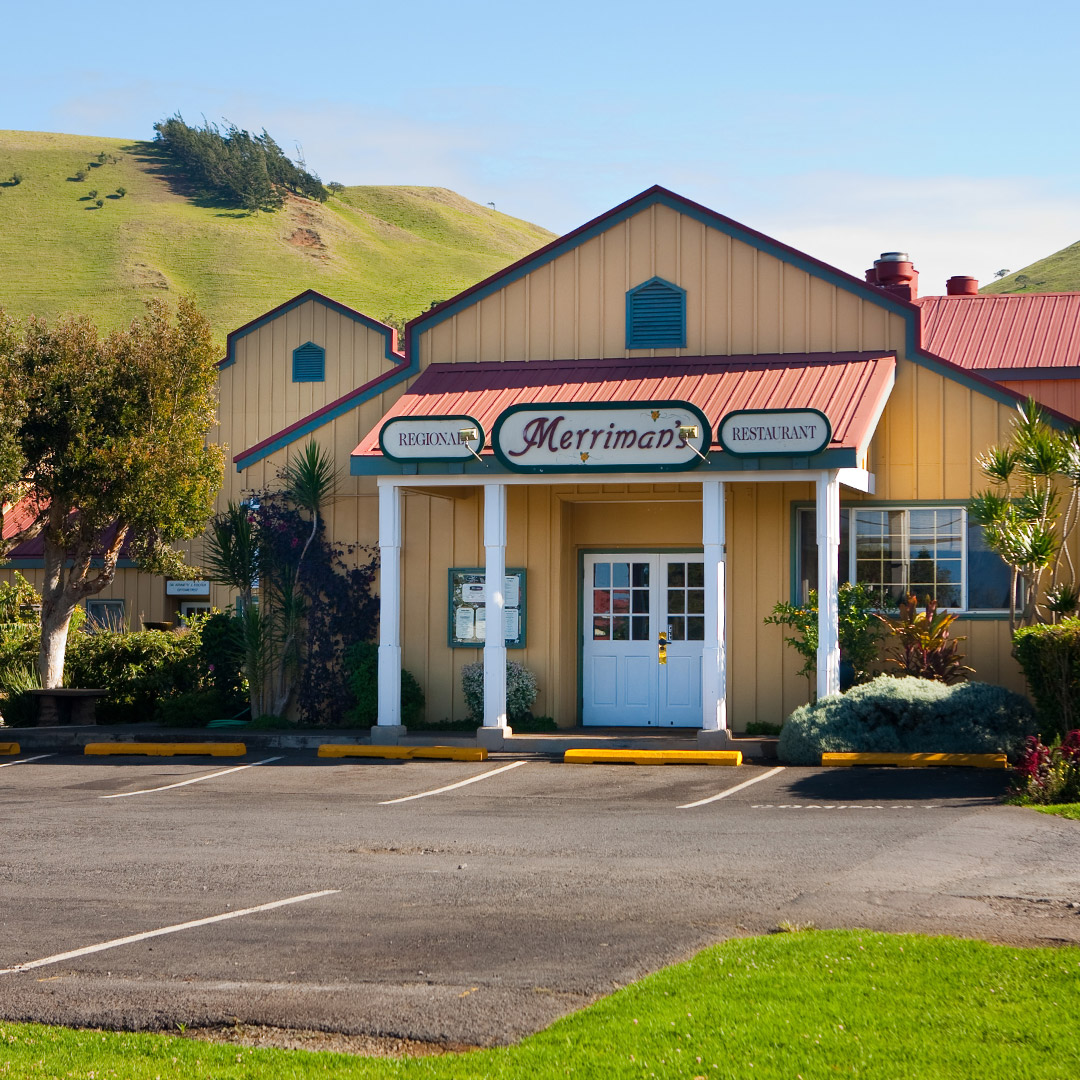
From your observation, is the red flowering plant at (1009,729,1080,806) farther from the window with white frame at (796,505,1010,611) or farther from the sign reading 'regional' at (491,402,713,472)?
the sign reading 'regional' at (491,402,713,472)

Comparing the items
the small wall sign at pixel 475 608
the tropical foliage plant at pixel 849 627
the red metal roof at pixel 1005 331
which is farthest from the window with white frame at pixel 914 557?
the red metal roof at pixel 1005 331

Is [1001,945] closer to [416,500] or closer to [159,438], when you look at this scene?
[416,500]

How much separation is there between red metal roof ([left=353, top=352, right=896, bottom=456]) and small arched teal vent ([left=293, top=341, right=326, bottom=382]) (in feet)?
43.5

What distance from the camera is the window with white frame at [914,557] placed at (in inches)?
667

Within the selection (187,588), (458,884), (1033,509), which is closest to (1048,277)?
(187,588)

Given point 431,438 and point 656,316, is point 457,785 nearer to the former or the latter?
point 431,438

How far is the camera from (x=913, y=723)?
49.4 ft

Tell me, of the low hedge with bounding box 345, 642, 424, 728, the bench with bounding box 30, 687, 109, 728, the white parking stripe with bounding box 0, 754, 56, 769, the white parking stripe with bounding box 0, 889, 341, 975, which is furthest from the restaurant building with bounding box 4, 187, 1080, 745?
the white parking stripe with bounding box 0, 889, 341, 975

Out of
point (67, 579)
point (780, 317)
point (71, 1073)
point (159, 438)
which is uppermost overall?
point (780, 317)

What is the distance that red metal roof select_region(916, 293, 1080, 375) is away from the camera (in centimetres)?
2297

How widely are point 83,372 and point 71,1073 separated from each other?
598 inches

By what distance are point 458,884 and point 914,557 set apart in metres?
9.75

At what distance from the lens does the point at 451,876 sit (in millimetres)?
9430

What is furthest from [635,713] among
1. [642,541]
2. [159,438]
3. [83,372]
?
[83,372]
